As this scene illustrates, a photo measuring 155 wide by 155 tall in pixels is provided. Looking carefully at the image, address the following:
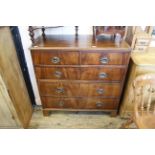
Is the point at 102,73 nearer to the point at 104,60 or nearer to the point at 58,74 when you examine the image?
the point at 104,60

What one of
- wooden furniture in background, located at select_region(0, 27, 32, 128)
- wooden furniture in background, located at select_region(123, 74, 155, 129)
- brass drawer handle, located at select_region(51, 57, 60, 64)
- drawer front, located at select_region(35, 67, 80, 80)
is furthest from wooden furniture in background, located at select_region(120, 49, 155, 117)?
wooden furniture in background, located at select_region(0, 27, 32, 128)

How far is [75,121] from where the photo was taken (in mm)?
1827

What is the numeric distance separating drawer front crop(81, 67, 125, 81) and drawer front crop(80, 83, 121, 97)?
84 millimetres

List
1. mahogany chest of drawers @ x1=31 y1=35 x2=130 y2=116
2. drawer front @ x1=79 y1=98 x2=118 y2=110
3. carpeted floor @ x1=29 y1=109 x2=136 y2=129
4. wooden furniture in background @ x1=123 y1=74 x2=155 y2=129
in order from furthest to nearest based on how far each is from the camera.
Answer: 1. carpeted floor @ x1=29 y1=109 x2=136 y2=129
2. drawer front @ x1=79 y1=98 x2=118 y2=110
3. mahogany chest of drawers @ x1=31 y1=35 x2=130 y2=116
4. wooden furniture in background @ x1=123 y1=74 x2=155 y2=129

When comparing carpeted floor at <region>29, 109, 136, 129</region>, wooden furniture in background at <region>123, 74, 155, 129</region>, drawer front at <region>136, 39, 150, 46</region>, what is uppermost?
drawer front at <region>136, 39, 150, 46</region>

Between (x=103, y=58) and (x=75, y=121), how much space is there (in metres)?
0.95

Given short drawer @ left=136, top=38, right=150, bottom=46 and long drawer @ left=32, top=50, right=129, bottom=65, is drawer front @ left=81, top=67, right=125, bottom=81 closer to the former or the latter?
long drawer @ left=32, top=50, right=129, bottom=65

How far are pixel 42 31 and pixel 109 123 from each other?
1364 mm

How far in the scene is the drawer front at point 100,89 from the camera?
152 cm

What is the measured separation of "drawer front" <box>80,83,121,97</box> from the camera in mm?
1516

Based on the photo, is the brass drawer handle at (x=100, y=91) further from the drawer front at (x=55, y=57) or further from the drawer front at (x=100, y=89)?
the drawer front at (x=55, y=57)
